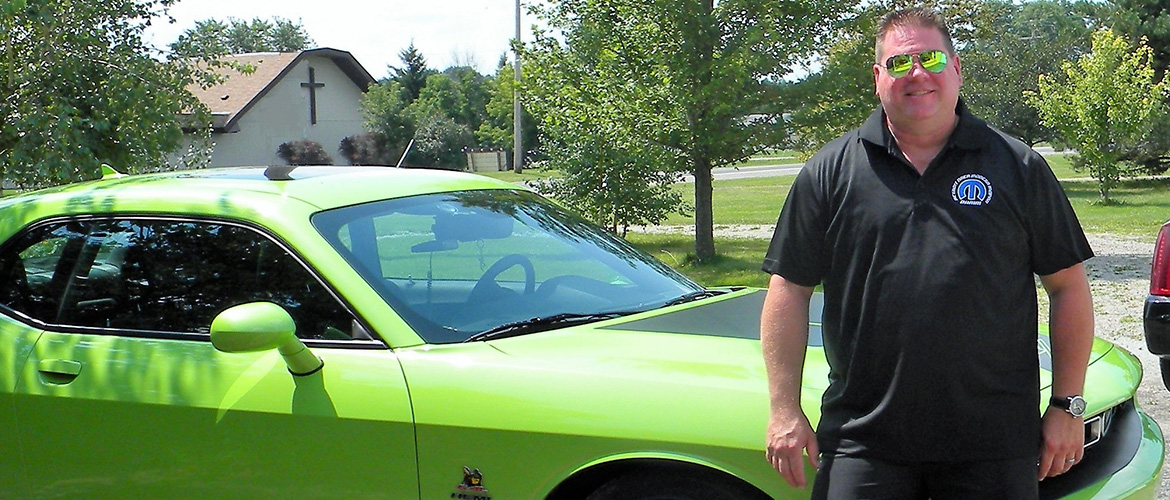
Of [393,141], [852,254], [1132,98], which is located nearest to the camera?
[852,254]

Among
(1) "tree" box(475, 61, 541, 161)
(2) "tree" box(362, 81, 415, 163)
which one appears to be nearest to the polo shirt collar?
(2) "tree" box(362, 81, 415, 163)

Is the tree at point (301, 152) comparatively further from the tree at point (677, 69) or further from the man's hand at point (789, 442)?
the man's hand at point (789, 442)

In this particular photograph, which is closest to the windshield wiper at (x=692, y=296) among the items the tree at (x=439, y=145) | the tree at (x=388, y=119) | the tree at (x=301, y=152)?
the tree at (x=301, y=152)

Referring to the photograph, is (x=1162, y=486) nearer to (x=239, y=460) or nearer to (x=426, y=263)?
(x=426, y=263)

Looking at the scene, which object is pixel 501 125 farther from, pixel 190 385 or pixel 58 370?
pixel 190 385

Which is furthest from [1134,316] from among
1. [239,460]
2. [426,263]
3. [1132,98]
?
[1132,98]

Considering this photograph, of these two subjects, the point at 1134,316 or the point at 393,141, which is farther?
the point at 393,141

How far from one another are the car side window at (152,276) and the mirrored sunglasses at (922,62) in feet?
5.71

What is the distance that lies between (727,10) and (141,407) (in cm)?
1119

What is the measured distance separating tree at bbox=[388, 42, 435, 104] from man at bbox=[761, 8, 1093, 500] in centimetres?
5817

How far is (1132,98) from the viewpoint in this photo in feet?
81.2

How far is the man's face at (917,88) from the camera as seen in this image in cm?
249

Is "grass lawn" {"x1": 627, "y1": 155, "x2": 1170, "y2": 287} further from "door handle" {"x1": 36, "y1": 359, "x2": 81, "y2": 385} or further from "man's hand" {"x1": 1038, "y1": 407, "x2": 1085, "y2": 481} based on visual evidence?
"man's hand" {"x1": 1038, "y1": 407, "x2": 1085, "y2": 481}

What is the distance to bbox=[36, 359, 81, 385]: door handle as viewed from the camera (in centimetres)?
358
